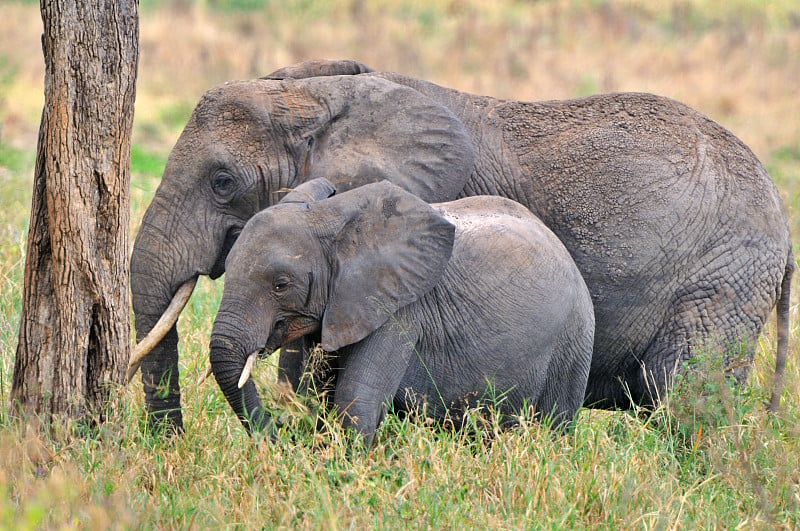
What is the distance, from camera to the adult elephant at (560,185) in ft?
15.7

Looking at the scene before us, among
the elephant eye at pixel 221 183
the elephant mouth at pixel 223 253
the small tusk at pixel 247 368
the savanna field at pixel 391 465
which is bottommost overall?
the savanna field at pixel 391 465

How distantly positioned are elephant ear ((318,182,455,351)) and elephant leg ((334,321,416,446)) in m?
0.07

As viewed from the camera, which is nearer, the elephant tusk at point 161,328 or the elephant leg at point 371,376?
the elephant leg at point 371,376

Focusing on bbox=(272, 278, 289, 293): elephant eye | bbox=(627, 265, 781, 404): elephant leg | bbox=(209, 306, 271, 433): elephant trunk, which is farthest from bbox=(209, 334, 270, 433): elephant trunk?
bbox=(627, 265, 781, 404): elephant leg

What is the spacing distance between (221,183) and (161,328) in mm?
639

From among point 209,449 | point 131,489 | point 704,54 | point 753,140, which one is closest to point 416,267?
point 209,449

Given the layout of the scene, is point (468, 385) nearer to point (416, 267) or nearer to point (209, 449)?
point (416, 267)

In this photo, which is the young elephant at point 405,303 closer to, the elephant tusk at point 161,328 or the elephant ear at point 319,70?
the elephant tusk at point 161,328

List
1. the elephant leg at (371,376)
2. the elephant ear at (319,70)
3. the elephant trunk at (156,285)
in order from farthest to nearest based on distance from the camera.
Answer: the elephant ear at (319,70), the elephant trunk at (156,285), the elephant leg at (371,376)

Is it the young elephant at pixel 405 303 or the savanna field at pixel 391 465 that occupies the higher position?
the young elephant at pixel 405 303

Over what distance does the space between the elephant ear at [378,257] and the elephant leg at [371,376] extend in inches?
2.9

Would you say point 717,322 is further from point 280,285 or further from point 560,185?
point 280,285

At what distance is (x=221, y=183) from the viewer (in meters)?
4.80

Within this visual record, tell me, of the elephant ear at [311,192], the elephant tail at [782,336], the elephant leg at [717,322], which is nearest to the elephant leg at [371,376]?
the elephant ear at [311,192]
